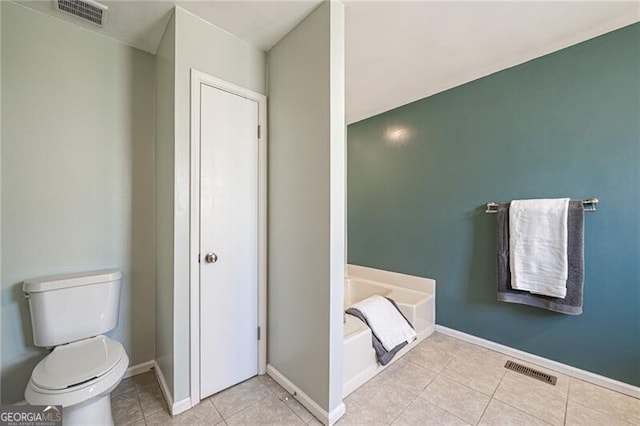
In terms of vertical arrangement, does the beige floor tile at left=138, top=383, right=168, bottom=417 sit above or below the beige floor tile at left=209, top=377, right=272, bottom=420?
below

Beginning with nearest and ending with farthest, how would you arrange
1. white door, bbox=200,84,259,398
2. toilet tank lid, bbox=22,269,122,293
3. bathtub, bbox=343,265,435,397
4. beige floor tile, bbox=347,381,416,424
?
1. toilet tank lid, bbox=22,269,122,293
2. beige floor tile, bbox=347,381,416,424
3. white door, bbox=200,84,259,398
4. bathtub, bbox=343,265,435,397

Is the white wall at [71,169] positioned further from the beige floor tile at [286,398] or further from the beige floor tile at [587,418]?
the beige floor tile at [587,418]

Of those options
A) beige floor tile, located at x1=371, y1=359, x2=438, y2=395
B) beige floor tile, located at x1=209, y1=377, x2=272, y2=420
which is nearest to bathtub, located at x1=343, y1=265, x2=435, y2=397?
beige floor tile, located at x1=371, y1=359, x2=438, y2=395

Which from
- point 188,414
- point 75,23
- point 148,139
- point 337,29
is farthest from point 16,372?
point 337,29

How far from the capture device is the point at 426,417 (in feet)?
5.14

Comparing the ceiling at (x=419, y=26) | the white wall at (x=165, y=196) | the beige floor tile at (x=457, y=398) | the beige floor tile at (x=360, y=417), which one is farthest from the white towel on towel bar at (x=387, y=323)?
the ceiling at (x=419, y=26)

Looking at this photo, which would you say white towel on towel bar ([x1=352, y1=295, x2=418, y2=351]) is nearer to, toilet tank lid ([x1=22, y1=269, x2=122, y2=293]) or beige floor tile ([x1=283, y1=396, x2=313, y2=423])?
beige floor tile ([x1=283, y1=396, x2=313, y2=423])

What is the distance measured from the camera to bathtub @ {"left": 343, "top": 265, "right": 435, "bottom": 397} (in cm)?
181

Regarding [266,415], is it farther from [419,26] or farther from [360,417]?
[419,26]

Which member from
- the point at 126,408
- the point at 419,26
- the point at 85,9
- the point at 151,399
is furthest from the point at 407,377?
the point at 85,9

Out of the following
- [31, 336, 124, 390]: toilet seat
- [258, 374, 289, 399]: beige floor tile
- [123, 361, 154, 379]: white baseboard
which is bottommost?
[258, 374, 289, 399]: beige floor tile

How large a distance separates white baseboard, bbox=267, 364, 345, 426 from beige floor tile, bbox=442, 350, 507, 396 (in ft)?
3.09

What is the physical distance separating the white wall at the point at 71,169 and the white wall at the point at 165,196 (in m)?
0.13

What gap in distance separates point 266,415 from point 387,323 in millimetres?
1082
